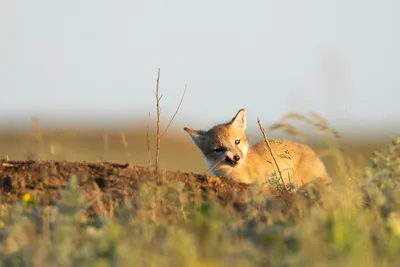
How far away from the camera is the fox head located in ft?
34.7

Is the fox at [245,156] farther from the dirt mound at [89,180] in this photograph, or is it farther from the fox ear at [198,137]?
the dirt mound at [89,180]

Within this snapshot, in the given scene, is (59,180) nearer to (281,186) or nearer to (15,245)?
(281,186)

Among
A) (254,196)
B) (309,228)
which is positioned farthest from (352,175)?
(309,228)

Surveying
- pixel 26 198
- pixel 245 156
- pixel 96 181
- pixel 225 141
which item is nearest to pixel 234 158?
pixel 245 156

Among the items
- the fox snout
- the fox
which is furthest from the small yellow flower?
the fox snout

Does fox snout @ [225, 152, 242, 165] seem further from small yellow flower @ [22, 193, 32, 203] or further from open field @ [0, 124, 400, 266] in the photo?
small yellow flower @ [22, 193, 32, 203]

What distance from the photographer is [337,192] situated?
19.6 feet

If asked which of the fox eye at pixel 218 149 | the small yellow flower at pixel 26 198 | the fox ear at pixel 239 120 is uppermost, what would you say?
the fox ear at pixel 239 120

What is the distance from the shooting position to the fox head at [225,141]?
1059 cm

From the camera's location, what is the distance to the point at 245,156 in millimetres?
10656

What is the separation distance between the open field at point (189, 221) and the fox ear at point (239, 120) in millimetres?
3667

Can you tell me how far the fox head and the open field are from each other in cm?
268

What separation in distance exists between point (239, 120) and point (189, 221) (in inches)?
235

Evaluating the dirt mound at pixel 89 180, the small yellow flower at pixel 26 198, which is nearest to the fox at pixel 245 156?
the dirt mound at pixel 89 180
